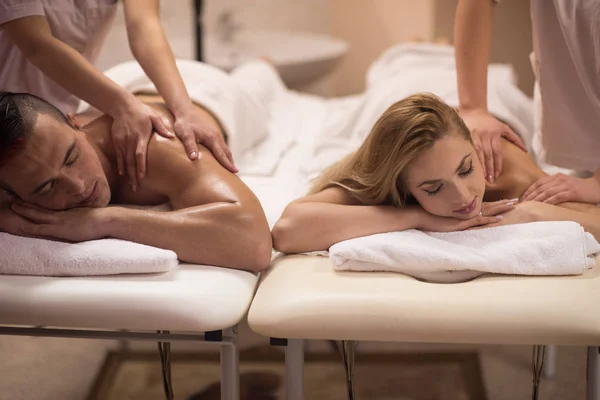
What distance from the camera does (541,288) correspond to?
1.01 m

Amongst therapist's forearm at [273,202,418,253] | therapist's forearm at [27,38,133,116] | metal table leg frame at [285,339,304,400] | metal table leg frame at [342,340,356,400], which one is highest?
therapist's forearm at [27,38,133,116]

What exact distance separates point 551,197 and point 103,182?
0.81 metres

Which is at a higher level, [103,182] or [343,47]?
[343,47]

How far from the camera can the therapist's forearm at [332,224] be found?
1153 millimetres

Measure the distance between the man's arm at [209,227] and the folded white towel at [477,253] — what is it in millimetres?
140

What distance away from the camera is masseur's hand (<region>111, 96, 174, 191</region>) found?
4.10 ft

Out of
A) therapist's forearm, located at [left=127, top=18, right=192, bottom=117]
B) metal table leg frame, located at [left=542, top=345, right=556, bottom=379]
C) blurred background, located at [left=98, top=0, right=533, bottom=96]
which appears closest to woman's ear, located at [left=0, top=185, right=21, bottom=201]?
therapist's forearm, located at [left=127, top=18, right=192, bottom=117]

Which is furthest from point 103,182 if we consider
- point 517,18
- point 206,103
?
point 517,18

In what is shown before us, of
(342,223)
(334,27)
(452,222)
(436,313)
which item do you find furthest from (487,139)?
(334,27)

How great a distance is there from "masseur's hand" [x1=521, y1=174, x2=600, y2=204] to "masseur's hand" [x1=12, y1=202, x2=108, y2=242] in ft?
2.57

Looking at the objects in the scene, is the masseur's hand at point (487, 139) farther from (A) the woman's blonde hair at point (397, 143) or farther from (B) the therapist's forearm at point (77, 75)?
(B) the therapist's forearm at point (77, 75)

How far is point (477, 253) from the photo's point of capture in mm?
1076

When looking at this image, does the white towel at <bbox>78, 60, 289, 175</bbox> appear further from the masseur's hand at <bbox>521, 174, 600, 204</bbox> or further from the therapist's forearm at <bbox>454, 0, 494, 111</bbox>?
the masseur's hand at <bbox>521, 174, 600, 204</bbox>

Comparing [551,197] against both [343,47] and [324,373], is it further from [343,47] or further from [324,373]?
[343,47]
